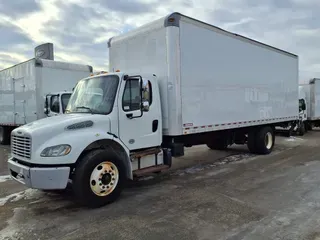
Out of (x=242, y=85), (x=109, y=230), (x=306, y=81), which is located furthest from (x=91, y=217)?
(x=306, y=81)

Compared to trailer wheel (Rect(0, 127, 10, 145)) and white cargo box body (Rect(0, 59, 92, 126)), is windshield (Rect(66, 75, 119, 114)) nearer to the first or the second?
white cargo box body (Rect(0, 59, 92, 126))

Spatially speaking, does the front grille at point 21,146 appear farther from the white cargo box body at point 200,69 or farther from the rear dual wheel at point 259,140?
the rear dual wheel at point 259,140

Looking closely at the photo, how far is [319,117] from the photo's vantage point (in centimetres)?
1948

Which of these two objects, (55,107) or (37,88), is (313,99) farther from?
(37,88)

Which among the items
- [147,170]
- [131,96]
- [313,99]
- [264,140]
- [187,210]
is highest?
[313,99]

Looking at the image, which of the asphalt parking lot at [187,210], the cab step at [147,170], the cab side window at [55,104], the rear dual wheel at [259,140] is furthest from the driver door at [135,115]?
the cab side window at [55,104]

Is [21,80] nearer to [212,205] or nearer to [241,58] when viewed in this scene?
[241,58]

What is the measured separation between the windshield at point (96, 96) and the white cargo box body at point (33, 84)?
20.7 ft

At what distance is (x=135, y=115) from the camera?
5.79 m

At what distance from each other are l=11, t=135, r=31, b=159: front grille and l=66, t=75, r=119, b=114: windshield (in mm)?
1225

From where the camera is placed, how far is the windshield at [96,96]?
5.58 meters

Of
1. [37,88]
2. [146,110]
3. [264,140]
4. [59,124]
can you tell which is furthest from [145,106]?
[37,88]

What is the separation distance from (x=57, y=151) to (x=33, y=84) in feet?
26.6

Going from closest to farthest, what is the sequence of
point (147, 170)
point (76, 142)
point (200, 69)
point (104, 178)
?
point (76, 142) < point (104, 178) < point (147, 170) < point (200, 69)
